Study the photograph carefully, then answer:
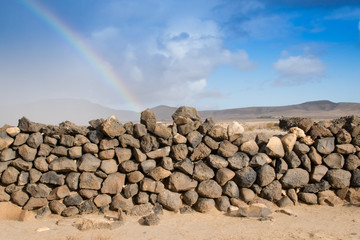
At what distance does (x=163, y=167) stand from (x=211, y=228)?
1.76 metres

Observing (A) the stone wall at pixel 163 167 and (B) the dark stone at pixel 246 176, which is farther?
(B) the dark stone at pixel 246 176

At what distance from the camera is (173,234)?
587cm

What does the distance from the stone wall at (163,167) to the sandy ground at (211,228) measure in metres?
0.41

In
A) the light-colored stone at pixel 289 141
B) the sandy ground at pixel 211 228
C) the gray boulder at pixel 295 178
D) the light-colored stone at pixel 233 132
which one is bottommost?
the sandy ground at pixel 211 228

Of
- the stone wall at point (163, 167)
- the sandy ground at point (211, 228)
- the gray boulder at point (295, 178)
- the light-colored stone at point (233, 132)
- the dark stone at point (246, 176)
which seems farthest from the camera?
the light-colored stone at point (233, 132)

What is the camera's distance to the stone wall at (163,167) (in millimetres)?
6988

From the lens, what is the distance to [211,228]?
614 cm

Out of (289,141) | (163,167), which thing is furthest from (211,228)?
(289,141)

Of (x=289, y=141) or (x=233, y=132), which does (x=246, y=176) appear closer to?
(x=233, y=132)

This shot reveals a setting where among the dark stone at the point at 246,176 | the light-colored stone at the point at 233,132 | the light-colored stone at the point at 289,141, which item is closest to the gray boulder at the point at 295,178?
the light-colored stone at the point at 289,141

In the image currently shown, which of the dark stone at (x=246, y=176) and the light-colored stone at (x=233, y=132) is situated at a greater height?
the light-colored stone at (x=233, y=132)

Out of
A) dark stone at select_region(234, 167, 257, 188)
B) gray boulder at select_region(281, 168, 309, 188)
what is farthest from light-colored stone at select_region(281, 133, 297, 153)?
dark stone at select_region(234, 167, 257, 188)

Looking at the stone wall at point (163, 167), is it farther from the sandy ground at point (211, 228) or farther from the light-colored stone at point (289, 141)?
the sandy ground at point (211, 228)

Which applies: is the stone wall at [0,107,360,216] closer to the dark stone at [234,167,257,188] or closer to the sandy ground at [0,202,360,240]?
the dark stone at [234,167,257,188]
